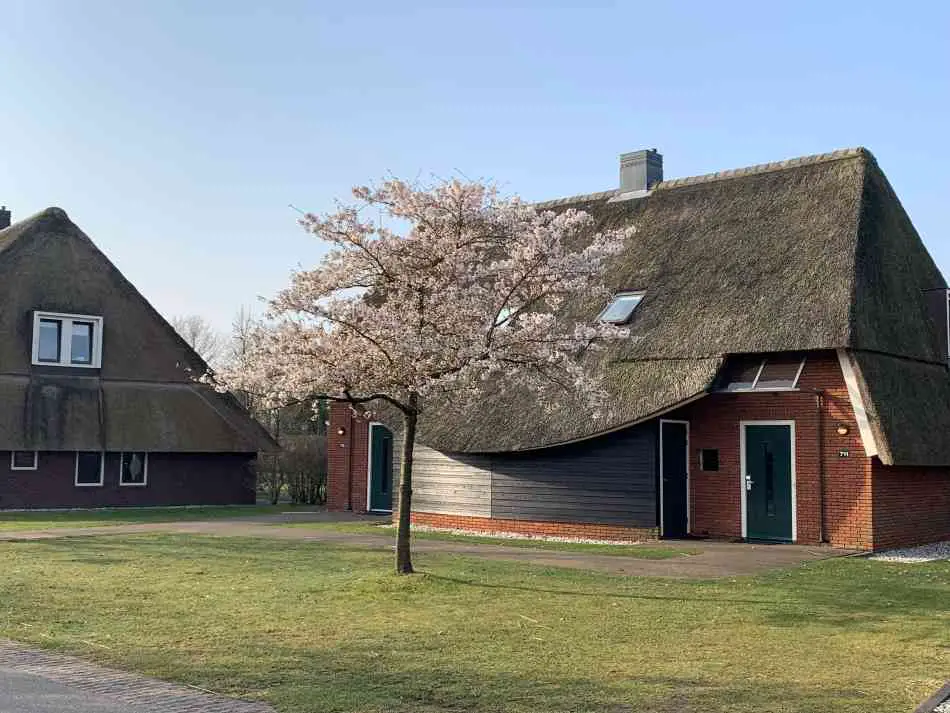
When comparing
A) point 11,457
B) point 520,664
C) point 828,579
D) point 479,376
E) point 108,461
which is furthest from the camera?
point 108,461

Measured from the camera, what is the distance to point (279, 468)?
31641 mm

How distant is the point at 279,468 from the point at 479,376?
20284 mm

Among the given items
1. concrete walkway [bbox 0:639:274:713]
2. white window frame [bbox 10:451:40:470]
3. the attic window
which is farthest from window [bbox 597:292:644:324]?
white window frame [bbox 10:451:40:470]

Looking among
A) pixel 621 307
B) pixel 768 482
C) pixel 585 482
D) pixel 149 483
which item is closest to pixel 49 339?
pixel 149 483

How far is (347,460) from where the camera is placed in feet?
86.6

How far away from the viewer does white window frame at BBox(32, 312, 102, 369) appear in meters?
28.2

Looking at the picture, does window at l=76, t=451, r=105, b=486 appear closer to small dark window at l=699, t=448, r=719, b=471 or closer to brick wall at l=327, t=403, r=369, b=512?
brick wall at l=327, t=403, r=369, b=512

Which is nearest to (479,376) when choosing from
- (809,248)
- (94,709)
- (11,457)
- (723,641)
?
(723,641)

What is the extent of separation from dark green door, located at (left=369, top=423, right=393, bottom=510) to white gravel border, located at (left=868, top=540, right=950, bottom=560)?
12.2 m

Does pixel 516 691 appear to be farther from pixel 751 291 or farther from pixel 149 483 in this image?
pixel 149 483

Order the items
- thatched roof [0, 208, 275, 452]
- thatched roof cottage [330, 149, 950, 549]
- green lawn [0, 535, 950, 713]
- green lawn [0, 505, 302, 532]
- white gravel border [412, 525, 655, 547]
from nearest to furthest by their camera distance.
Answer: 1. green lawn [0, 535, 950, 713]
2. thatched roof cottage [330, 149, 950, 549]
3. white gravel border [412, 525, 655, 547]
4. green lawn [0, 505, 302, 532]
5. thatched roof [0, 208, 275, 452]

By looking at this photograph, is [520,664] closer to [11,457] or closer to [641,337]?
[641,337]

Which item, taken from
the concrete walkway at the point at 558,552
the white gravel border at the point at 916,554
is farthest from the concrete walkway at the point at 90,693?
the white gravel border at the point at 916,554

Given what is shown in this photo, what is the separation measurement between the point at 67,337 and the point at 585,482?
55.7ft
